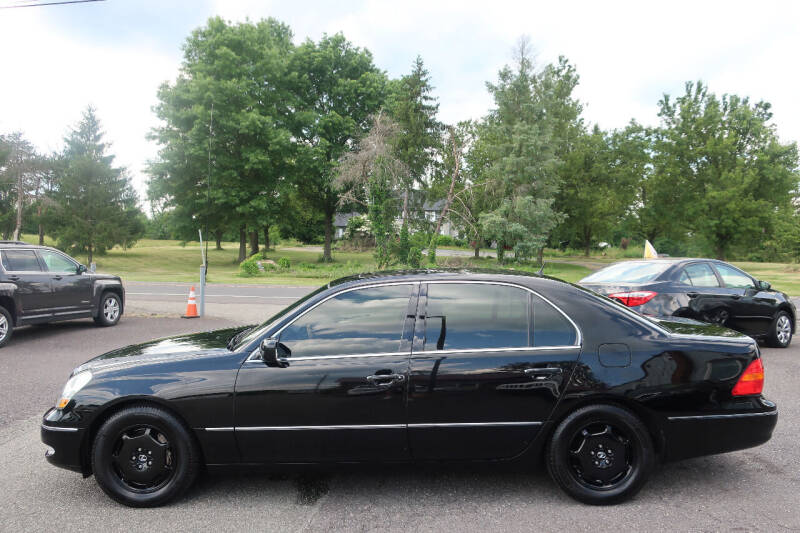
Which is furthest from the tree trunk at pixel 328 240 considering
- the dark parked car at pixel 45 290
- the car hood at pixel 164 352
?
the car hood at pixel 164 352

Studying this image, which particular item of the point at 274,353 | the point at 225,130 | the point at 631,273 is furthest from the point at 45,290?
the point at 225,130

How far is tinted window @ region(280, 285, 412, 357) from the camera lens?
345cm

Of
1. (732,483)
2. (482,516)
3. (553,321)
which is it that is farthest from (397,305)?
(732,483)

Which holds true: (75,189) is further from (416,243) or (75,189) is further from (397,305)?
(397,305)

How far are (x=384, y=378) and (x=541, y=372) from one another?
1.03m

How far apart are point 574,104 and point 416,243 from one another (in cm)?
2509

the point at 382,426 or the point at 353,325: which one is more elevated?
the point at 353,325

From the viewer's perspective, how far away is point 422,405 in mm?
3338

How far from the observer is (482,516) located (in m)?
3.21

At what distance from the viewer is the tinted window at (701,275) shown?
8.08 m

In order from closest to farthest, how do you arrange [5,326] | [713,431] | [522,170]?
[713,431]
[5,326]
[522,170]

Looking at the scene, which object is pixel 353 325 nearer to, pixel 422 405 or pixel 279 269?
pixel 422 405

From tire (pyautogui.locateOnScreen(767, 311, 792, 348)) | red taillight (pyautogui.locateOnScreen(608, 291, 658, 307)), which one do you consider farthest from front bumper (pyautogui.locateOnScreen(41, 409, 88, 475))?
tire (pyautogui.locateOnScreen(767, 311, 792, 348))

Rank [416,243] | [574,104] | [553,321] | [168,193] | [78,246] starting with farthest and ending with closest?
[574,104] → [78,246] → [168,193] → [416,243] → [553,321]
